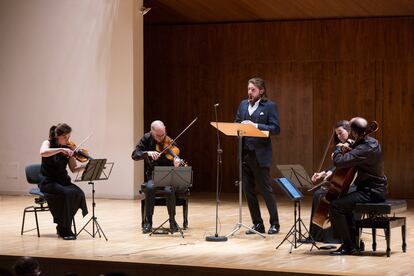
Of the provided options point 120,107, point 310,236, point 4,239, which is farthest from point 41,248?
point 120,107

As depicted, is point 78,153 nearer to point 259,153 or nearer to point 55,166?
point 55,166

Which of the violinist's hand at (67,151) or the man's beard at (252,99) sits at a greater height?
the man's beard at (252,99)

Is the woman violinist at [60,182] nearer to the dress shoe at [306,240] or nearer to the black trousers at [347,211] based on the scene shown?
the dress shoe at [306,240]

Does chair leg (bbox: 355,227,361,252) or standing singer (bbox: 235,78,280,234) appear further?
standing singer (bbox: 235,78,280,234)

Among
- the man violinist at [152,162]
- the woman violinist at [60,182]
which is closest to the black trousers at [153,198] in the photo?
the man violinist at [152,162]

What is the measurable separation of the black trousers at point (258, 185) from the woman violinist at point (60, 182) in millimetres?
1628

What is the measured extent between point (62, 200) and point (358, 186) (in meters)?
2.86

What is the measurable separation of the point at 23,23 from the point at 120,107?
2019mm

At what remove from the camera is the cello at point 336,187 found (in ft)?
22.7

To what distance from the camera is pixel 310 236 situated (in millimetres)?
7418

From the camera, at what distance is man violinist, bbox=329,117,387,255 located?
6828mm

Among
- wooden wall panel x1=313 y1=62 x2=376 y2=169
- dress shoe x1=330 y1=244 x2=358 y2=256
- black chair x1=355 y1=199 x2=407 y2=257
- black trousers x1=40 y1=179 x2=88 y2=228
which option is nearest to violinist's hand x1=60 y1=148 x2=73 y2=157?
black trousers x1=40 y1=179 x2=88 y2=228

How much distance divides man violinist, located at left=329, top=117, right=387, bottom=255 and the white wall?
5.25 meters

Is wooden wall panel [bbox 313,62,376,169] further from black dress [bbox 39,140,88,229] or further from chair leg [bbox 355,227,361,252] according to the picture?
chair leg [bbox 355,227,361,252]
